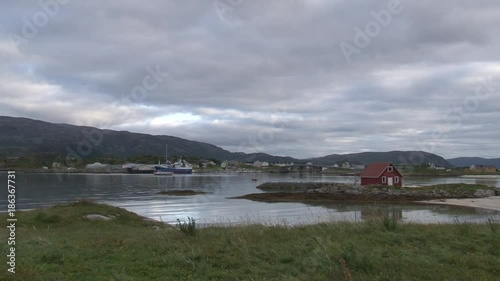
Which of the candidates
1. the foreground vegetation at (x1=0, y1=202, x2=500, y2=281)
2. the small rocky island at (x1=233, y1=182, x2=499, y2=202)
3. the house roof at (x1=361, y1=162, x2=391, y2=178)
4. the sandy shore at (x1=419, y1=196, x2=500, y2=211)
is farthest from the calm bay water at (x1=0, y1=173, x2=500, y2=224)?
the house roof at (x1=361, y1=162, x2=391, y2=178)

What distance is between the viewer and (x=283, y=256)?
9.27 meters

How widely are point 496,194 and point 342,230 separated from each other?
217 feet

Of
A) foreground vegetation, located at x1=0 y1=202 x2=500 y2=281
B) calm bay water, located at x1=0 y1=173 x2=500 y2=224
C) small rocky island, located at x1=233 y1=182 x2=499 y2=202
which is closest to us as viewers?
foreground vegetation, located at x1=0 y1=202 x2=500 y2=281

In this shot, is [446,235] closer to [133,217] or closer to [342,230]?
[342,230]

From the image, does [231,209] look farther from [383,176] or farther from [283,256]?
[383,176]

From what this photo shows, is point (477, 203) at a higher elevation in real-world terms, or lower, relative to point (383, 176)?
lower

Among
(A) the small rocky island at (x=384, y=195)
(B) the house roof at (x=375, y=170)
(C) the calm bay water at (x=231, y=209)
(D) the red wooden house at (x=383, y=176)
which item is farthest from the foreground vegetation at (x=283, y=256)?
(B) the house roof at (x=375, y=170)

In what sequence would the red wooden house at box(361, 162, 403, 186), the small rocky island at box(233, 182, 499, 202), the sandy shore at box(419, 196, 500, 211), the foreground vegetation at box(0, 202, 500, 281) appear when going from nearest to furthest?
the foreground vegetation at box(0, 202, 500, 281), the sandy shore at box(419, 196, 500, 211), the small rocky island at box(233, 182, 499, 202), the red wooden house at box(361, 162, 403, 186)

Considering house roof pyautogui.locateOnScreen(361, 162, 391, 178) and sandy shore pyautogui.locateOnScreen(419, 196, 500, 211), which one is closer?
sandy shore pyautogui.locateOnScreen(419, 196, 500, 211)

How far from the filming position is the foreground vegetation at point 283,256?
7.85 m

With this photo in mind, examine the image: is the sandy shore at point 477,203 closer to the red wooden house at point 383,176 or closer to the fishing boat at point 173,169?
the red wooden house at point 383,176

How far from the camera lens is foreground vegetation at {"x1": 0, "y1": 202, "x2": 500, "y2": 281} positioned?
7852 millimetres

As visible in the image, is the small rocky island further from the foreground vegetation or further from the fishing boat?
the fishing boat

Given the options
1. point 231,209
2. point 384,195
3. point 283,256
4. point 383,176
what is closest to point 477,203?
point 384,195
